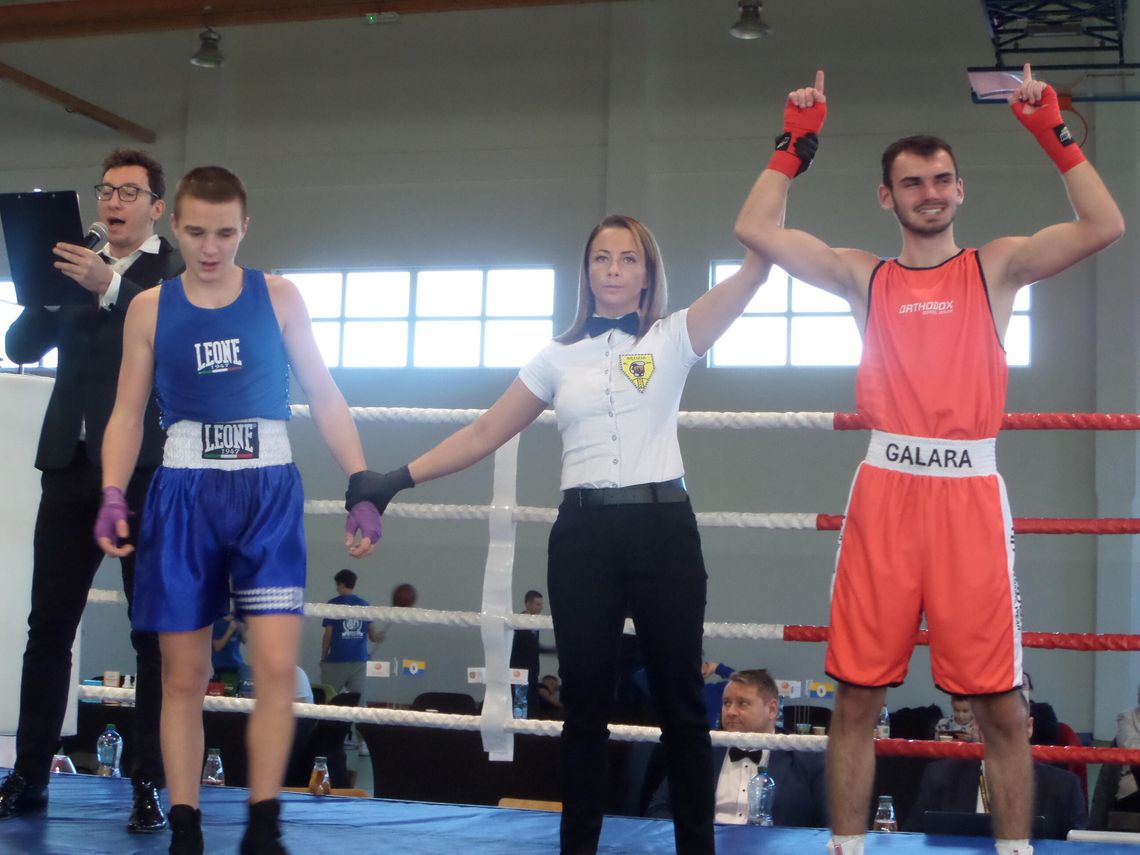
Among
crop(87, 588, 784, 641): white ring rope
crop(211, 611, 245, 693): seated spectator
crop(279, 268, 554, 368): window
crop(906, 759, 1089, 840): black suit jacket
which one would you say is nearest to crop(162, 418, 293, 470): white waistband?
crop(87, 588, 784, 641): white ring rope

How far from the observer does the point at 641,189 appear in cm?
949

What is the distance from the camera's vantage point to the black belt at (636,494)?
222 centimetres

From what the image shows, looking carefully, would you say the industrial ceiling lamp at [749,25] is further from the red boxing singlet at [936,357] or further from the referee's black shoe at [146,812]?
the referee's black shoe at [146,812]

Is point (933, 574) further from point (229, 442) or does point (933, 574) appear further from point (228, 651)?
point (228, 651)

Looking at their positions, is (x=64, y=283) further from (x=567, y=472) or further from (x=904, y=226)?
(x=904, y=226)

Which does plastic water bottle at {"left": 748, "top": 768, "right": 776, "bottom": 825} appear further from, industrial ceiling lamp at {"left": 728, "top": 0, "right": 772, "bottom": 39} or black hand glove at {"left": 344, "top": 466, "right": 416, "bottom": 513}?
industrial ceiling lamp at {"left": 728, "top": 0, "right": 772, "bottom": 39}

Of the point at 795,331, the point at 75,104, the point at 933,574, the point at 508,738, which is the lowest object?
the point at 508,738

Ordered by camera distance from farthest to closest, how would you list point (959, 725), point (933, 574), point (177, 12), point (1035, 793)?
point (177, 12) < point (959, 725) < point (1035, 793) < point (933, 574)

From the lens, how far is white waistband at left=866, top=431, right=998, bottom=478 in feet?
6.91

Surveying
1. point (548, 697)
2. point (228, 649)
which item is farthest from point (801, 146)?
point (228, 649)

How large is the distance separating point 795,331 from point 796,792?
6179 mm

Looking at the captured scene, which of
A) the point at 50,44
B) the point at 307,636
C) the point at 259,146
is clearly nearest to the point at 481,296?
the point at 259,146

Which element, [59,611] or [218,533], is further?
[59,611]

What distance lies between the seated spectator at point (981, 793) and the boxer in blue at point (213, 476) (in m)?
1.90
